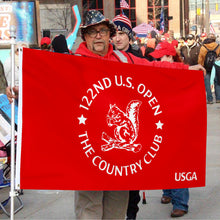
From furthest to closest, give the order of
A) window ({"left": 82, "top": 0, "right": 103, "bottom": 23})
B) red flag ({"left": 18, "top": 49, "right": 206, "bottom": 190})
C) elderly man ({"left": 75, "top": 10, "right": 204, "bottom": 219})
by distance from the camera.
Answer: window ({"left": 82, "top": 0, "right": 103, "bottom": 23}) < elderly man ({"left": 75, "top": 10, "right": 204, "bottom": 219}) < red flag ({"left": 18, "top": 49, "right": 206, "bottom": 190})

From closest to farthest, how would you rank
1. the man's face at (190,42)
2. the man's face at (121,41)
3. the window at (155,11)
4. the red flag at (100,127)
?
the red flag at (100,127) < the man's face at (121,41) < the man's face at (190,42) < the window at (155,11)

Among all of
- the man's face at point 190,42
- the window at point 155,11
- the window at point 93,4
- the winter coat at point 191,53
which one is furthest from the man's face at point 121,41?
the window at point 93,4

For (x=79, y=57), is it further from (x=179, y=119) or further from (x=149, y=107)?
(x=179, y=119)

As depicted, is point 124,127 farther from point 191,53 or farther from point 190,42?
point 190,42

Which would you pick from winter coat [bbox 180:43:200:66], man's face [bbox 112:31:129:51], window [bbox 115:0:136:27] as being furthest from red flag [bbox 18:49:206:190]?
window [bbox 115:0:136:27]

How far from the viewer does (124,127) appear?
3.62 m

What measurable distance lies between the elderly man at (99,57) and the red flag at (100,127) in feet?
0.73

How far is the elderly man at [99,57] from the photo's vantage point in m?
3.76

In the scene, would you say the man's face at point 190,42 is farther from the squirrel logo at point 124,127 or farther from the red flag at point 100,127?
the squirrel logo at point 124,127

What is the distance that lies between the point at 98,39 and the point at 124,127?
0.70 m

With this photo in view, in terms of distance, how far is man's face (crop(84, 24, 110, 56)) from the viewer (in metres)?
3.87

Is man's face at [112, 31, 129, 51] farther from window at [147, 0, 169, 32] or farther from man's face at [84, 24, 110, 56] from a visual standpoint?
window at [147, 0, 169, 32]

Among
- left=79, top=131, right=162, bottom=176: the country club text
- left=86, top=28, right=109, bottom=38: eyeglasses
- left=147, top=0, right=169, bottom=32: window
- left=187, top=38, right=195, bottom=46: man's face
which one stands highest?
left=147, top=0, right=169, bottom=32: window

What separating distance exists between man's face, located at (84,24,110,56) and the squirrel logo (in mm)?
484
